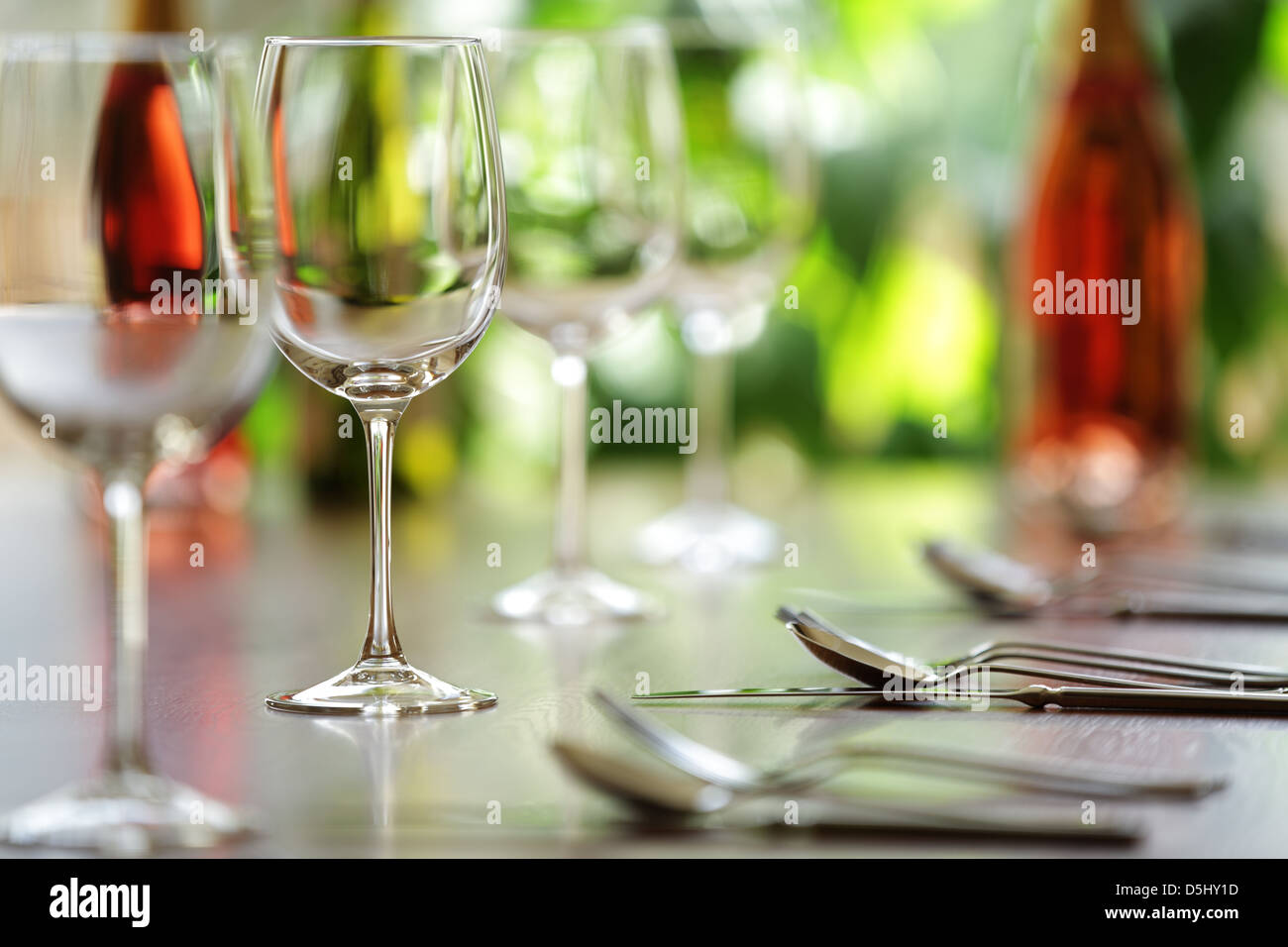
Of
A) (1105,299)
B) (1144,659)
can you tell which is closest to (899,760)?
(1144,659)

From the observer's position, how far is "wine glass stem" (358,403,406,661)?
1.95 feet

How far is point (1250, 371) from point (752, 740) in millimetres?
1452

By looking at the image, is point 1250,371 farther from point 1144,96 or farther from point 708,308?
point 708,308

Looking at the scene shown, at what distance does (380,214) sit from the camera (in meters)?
0.56

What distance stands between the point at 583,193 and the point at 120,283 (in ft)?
1.31

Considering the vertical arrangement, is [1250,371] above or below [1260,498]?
above

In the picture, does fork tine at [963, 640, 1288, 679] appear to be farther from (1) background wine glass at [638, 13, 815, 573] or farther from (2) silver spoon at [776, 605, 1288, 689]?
(1) background wine glass at [638, 13, 815, 573]

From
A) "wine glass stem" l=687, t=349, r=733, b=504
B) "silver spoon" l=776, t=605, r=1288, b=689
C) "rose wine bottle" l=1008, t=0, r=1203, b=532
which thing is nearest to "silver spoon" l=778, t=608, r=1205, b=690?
"silver spoon" l=776, t=605, r=1288, b=689

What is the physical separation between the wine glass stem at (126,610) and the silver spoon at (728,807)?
0.12 meters

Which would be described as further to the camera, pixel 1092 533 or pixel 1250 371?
pixel 1250 371

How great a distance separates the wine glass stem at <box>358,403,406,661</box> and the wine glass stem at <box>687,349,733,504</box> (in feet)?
1.81

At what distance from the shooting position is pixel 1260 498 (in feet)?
4.71
